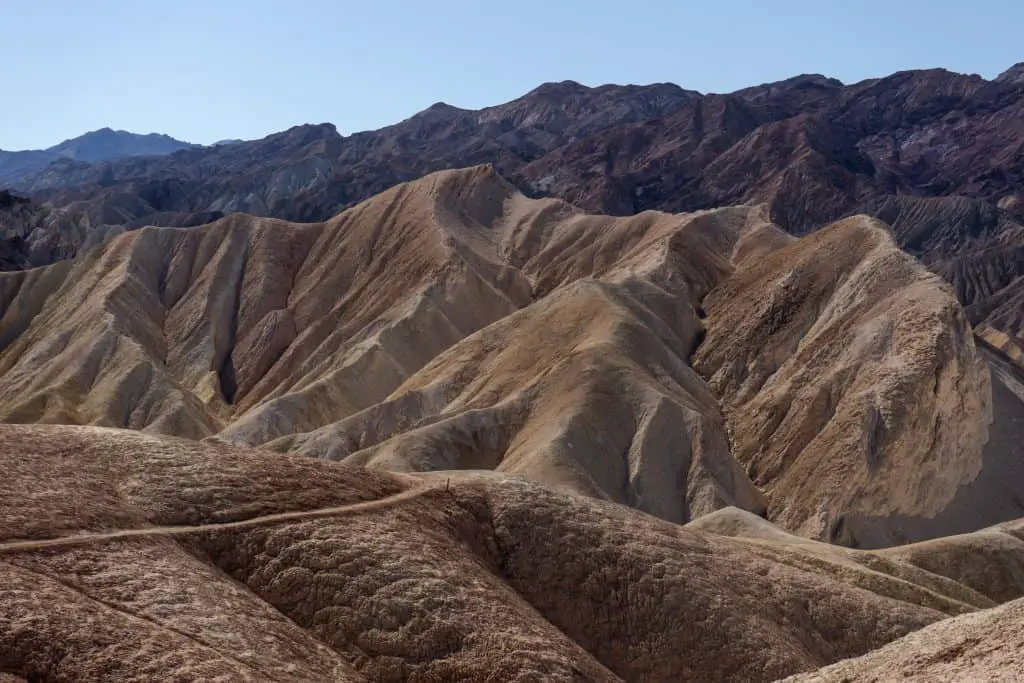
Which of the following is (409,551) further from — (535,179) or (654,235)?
Result: (535,179)

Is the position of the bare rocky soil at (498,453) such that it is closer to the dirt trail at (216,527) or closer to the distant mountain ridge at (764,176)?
the dirt trail at (216,527)

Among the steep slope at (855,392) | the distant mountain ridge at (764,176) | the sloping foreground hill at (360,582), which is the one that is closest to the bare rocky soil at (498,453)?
the sloping foreground hill at (360,582)

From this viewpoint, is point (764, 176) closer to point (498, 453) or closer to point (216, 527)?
point (498, 453)

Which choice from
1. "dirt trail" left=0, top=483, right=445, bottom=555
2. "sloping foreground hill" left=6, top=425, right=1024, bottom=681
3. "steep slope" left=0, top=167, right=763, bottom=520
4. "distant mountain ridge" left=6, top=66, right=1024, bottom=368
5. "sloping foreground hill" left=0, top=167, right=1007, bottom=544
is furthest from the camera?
"distant mountain ridge" left=6, top=66, right=1024, bottom=368

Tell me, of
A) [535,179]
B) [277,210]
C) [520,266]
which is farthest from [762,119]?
[520,266]

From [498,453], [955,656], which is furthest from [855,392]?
[955,656]

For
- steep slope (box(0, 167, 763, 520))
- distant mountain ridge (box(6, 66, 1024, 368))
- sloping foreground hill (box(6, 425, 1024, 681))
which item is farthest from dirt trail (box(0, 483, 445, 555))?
distant mountain ridge (box(6, 66, 1024, 368))

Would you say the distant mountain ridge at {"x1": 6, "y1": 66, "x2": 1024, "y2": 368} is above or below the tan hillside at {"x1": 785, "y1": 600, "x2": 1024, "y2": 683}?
above

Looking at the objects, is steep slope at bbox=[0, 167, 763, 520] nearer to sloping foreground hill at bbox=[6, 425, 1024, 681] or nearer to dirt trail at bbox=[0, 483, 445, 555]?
sloping foreground hill at bbox=[6, 425, 1024, 681]
